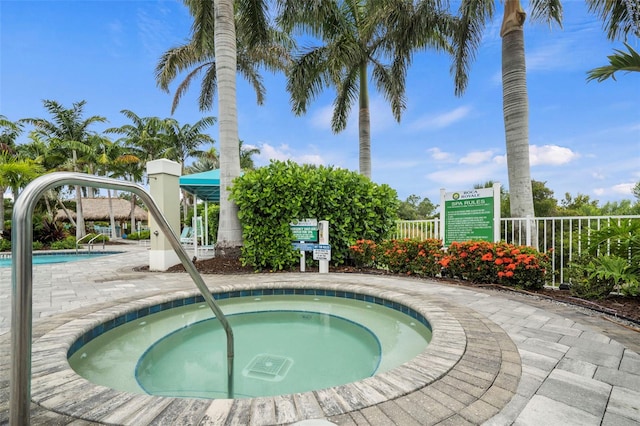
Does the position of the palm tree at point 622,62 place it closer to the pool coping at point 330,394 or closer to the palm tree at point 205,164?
the pool coping at point 330,394

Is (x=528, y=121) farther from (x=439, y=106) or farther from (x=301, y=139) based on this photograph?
(x=301, y=139)

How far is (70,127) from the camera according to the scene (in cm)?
1808

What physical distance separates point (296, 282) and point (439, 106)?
13.9m

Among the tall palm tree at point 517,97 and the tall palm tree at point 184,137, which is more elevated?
the tall palm tree at point 184,137

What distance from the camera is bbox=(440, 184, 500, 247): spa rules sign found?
512cm

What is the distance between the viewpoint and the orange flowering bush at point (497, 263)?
4.36 metres

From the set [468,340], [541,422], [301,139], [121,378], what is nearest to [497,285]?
[468,340]

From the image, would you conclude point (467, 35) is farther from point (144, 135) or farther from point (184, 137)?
point (144, 135)

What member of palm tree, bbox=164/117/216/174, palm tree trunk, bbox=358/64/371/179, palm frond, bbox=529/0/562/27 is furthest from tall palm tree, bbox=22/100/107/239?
palm frond, bbox=529/0/562/27

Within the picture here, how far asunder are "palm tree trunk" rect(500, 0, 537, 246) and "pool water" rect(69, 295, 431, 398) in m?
4.09

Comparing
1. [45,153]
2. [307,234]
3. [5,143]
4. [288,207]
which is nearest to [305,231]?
[307,234]

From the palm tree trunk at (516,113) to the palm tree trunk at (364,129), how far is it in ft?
16.6

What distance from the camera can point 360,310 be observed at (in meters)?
3.97

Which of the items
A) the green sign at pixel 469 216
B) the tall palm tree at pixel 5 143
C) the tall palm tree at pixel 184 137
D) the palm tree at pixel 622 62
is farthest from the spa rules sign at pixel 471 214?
the tall palm tree at pixel 184 137
